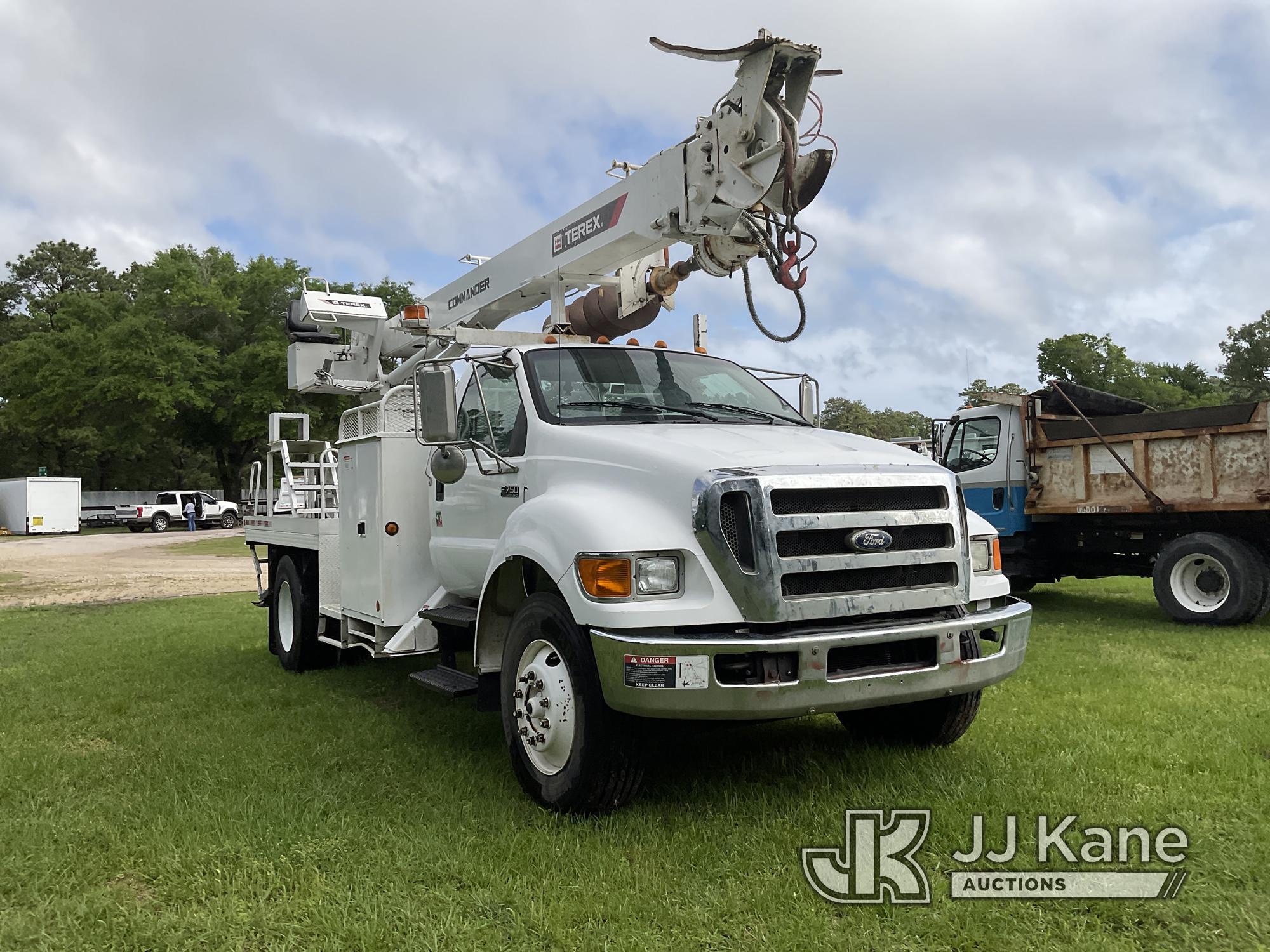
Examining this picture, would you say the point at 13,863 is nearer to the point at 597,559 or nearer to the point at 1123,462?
the point at 597,559

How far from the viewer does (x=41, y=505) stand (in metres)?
38.0

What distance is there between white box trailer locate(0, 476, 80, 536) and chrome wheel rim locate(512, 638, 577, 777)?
130 ft

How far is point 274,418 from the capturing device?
8742mm

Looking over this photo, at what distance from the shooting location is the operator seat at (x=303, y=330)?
348 inches

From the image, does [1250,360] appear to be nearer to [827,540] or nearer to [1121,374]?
[1121,374]

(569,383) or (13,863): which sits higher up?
(569,383)

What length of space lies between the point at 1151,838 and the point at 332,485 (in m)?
6.09

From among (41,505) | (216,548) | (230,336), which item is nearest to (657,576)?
(216,548)

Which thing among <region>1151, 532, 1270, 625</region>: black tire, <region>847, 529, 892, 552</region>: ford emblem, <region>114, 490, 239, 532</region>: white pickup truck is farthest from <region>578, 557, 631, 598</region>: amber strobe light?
<region>114, 490, 239, 532</region>: white pickup truck

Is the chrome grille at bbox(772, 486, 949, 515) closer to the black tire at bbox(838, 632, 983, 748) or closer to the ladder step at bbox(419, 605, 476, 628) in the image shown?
the black tire at bbox(838, 632, 983, 748)

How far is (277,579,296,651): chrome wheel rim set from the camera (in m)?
8.20

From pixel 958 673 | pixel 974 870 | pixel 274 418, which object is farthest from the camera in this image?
pixel 274 418

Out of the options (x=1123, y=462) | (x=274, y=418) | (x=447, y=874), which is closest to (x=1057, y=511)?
(x=1123, y=462)

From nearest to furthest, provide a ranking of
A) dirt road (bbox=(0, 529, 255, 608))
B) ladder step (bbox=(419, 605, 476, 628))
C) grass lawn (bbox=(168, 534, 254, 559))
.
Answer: ladder step (bbox=(419, 605, 476, 628))
dirt road (bbox=(0, 529, 255, 608))
grass lawn (bbox=(168, 534, 254, 559))
